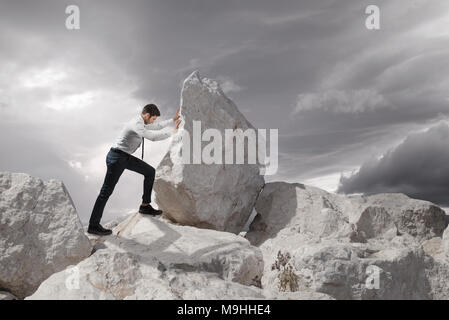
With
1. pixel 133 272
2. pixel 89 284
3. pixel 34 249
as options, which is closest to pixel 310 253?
pixel 133 272

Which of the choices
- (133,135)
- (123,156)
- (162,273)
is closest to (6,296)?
(162,273)

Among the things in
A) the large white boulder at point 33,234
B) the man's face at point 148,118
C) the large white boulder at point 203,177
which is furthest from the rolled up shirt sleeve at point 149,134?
the large white boulder at point 33,234

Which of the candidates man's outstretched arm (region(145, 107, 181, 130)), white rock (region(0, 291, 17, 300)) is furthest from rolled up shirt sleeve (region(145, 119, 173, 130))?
white rock (region(0, 291, 17, 300))

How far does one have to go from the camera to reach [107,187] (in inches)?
310

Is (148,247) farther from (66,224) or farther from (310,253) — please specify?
(310,253)

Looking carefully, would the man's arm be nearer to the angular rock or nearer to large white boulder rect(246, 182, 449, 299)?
the angular rock

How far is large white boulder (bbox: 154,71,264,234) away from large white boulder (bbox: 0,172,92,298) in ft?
9.12

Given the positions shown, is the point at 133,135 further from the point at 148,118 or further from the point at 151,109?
the point at 151,109

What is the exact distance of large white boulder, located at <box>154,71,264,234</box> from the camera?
9219 millimetres

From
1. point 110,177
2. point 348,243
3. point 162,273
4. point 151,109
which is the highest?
point 151,109

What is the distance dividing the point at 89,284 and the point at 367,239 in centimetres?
717

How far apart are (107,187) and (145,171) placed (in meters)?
0.86

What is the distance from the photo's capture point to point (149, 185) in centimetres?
852

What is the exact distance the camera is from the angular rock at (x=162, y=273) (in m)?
4.79
